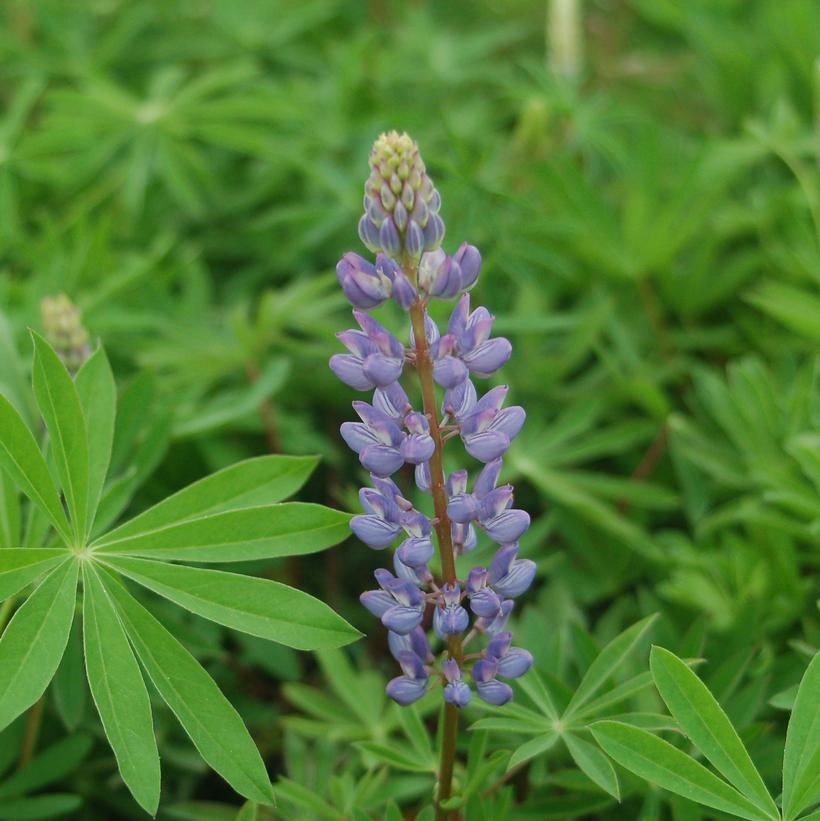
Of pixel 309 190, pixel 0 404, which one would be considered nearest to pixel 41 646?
pixel 0 404

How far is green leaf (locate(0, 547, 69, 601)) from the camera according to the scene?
4.32 ft

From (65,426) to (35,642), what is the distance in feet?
0.99

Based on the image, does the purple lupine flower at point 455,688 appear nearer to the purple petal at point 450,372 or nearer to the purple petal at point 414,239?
the purple petal at point 450,372

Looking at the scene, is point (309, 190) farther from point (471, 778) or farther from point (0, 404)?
point (471, 778)

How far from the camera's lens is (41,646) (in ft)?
4.25

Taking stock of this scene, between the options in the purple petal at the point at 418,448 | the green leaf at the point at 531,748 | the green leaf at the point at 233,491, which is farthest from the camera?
the green leaf at the point at 233,491

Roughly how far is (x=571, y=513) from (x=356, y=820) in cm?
90

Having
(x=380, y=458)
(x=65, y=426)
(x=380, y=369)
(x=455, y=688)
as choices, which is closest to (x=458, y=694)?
(x=455, y=688)

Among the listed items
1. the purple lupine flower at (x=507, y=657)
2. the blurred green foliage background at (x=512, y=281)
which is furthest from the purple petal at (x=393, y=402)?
the blurred green foliage background at (x=512, y=281)

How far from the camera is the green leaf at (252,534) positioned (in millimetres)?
1370

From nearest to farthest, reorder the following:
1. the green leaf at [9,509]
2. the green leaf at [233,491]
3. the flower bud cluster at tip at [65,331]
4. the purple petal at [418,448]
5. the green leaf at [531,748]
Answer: the purple petal at [418,448] < the green leaf at [531,748] < the green leaf at [233,491] < the green leaf at [9,509] < the flower bud cluster at tip at [65,331]

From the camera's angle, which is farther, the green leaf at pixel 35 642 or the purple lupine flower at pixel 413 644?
the purple lupine flower at pixel 413 644

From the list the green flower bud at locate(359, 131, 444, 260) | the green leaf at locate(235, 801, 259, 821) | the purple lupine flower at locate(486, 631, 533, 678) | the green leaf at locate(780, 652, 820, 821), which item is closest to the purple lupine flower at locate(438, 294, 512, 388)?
the green flower bud at locate(359, 131, 444, 260)

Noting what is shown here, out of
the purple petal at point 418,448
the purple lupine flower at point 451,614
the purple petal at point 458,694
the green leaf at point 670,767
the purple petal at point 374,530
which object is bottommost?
the green leaf at point 670,767
